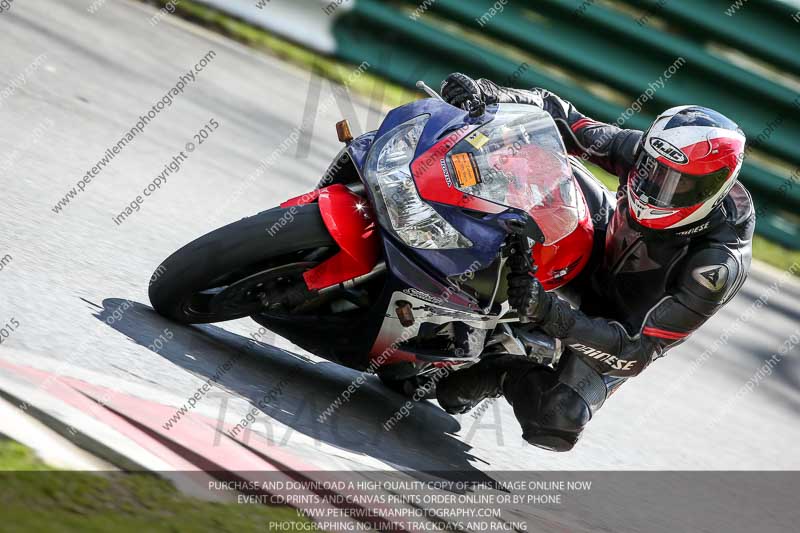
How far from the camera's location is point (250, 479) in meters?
3.26

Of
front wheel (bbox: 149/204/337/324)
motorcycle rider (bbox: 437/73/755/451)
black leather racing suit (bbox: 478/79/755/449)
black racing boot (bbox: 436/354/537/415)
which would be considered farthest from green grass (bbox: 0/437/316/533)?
black racing boot (bbox: 436/354/537/415)

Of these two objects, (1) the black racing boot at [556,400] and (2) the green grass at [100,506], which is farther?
(1) the black racing boot at [556,400]

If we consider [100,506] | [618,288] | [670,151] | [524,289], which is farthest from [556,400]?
[100,506]

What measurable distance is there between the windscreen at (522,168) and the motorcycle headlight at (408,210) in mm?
154

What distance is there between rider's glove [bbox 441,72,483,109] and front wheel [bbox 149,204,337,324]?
2.29 ft

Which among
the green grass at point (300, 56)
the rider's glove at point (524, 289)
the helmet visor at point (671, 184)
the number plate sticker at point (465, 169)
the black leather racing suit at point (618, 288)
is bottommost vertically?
the green grass at point (300, 56)

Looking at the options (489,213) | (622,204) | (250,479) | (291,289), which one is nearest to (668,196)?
(622,204)

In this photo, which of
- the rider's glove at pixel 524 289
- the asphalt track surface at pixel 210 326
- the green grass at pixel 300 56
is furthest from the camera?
the green grass at pixel 300 56

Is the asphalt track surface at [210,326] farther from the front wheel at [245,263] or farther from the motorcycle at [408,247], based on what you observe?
the motorcycle at [408,247]

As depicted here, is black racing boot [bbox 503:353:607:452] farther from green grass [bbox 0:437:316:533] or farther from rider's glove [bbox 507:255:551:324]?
green grass [bbox 0:437:316:533]

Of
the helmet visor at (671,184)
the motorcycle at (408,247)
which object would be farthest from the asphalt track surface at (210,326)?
the helmet visor at (671,184)

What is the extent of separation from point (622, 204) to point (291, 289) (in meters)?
1.49

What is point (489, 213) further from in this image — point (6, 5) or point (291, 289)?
point (6, 5)

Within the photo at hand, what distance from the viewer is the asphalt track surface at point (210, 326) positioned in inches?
160
